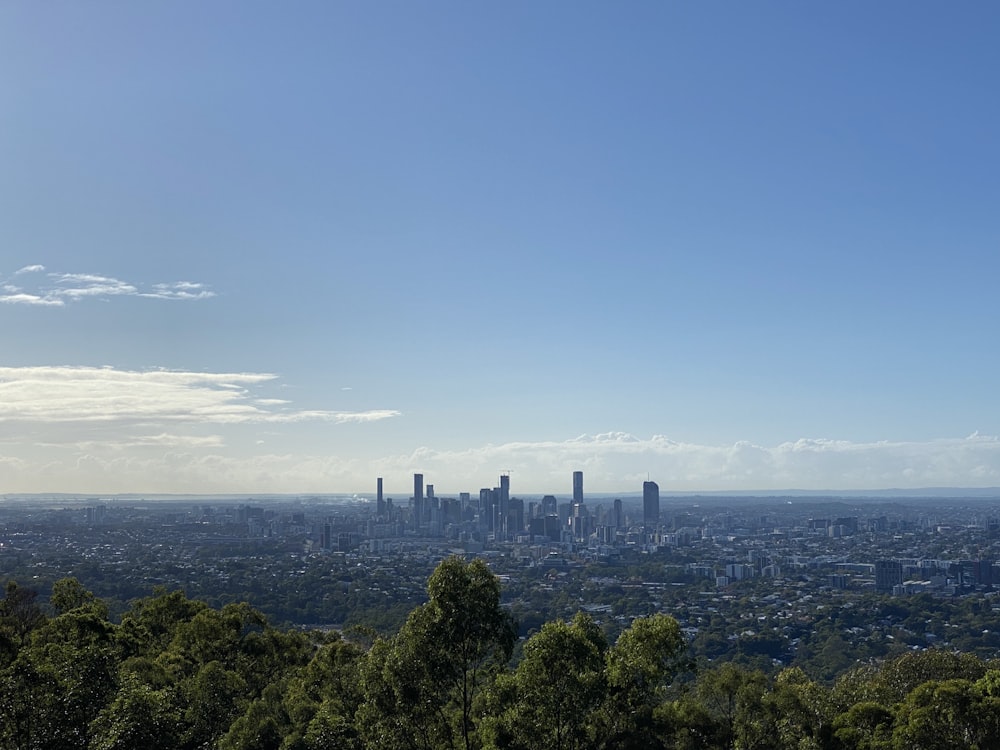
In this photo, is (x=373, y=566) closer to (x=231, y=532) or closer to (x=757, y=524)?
(x=231, y=532)

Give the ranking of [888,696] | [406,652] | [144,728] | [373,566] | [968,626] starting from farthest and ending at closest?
[373,566] < [968,626] < [888,696] < [406,652] < [144,728]

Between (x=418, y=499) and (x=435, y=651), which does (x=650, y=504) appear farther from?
(x=435, y=651)

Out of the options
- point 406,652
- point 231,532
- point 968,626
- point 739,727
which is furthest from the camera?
point 231,532

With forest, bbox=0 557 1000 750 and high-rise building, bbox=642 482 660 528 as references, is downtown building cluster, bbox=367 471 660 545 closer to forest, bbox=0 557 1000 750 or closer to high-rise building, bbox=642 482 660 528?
high-rise building, bbox=642 482 660 528

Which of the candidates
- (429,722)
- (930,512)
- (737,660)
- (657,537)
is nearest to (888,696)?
(429,722)

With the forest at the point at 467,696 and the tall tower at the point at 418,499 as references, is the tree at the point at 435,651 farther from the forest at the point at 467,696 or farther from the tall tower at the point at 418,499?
the tall tower at the point at 418,499

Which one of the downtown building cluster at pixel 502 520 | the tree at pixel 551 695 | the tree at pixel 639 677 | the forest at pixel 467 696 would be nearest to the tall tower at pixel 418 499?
the downtown building cluster at pixel 502 520

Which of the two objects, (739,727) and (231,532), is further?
(231,532)

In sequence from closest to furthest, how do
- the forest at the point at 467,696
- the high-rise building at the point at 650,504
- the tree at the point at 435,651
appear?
the forest at the point at 467,696 < the tree at the point at 435,651 < the high-rise building at the point at 650,504

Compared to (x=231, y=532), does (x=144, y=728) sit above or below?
above
